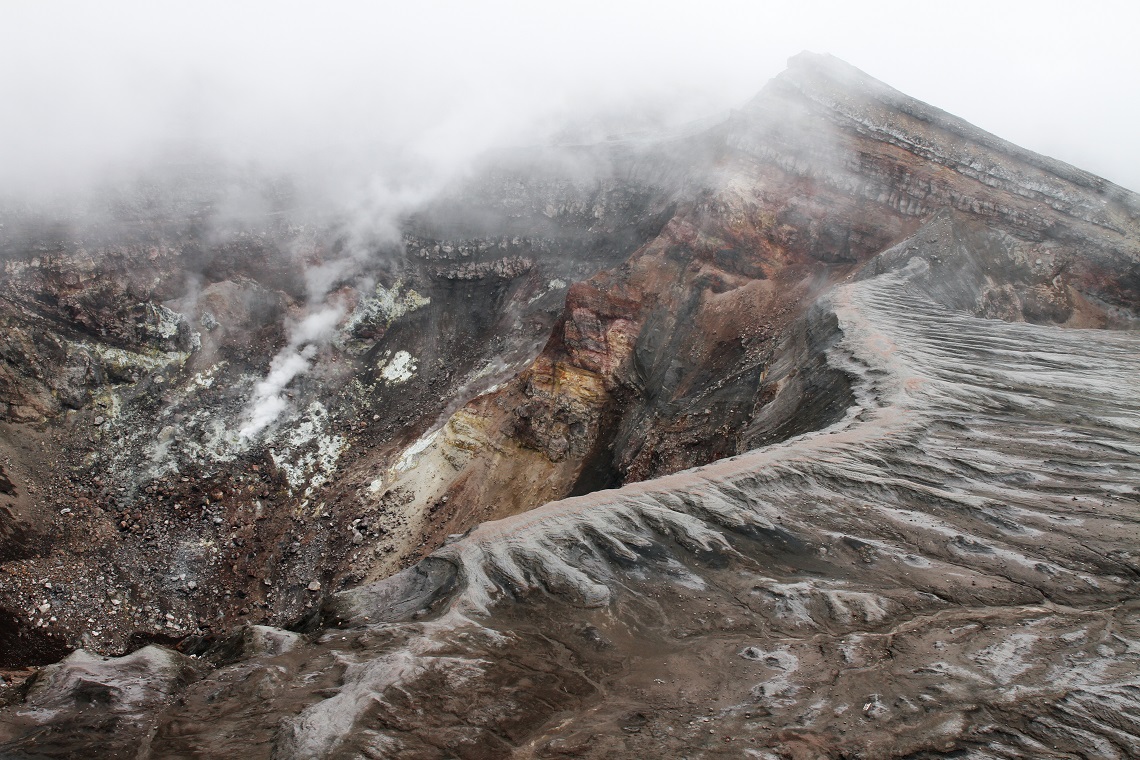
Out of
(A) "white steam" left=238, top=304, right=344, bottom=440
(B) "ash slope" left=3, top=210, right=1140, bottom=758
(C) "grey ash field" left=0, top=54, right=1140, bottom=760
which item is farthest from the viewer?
(A) "white steam" left=238, top=304, right=344, bottom=440

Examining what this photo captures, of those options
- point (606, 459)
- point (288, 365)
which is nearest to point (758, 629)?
point (606, 459)

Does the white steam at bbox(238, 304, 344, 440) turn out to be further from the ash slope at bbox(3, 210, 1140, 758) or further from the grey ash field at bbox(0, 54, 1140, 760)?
the ash slope at bbox(3, 210, 1140, 758)

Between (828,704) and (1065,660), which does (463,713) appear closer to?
(828,704)

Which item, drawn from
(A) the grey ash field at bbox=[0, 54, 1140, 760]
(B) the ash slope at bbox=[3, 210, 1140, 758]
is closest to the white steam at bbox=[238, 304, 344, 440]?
(A) the grey ash field at bbox=[0, 54, 1140, 760]

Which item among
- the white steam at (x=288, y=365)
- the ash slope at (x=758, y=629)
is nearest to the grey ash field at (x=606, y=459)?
the ash slope at (x=758, y=629)

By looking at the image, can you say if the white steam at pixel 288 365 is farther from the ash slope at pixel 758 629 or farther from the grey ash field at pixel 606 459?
the ash slope at pixel 758 629

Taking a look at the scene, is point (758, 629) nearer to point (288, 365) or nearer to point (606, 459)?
point (606, 459)
